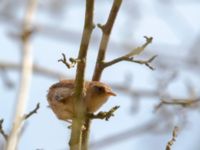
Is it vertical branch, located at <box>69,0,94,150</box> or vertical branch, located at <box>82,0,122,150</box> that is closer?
vertical branch, located at <box>69,0,94,150</box>

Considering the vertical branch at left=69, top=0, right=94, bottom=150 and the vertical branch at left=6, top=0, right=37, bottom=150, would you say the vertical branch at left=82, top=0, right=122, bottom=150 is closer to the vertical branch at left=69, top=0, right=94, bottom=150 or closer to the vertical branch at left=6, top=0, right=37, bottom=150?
the vertical branch at left=69, top=0, right=94, bottom=150

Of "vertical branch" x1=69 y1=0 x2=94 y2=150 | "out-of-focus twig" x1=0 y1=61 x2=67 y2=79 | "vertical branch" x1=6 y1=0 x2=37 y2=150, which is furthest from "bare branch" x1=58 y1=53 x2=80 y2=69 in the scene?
"out-of-focus twig" x1=0 y1=61 x2=67 y2=79

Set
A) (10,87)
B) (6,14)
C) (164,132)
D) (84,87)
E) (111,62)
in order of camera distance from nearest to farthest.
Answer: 1. (84,87)
2. (111,62)
3. (164,132)
4. (10,87)
5. (6,14)

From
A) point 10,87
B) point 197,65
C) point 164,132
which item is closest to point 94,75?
point 164,132

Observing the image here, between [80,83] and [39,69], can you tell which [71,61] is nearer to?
[80,83]

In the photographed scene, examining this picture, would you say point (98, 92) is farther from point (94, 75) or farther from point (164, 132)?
point (164, 132)

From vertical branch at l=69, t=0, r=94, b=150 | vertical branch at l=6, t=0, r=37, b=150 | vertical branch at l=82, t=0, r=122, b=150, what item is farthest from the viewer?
vertical branch at l=6, t=0, r=37, b=150

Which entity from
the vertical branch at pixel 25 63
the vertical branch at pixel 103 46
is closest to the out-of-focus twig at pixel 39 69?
the vertical branch at pixel 25 63
